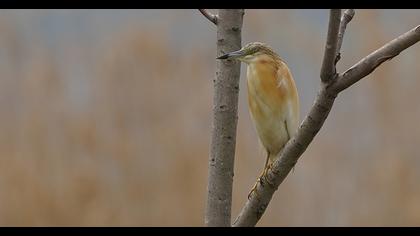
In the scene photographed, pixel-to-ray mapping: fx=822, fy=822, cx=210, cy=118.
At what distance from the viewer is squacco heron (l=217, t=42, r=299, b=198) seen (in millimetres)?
1049

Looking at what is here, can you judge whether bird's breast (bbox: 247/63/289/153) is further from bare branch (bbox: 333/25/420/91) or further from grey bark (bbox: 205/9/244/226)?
bare branch (bbox: 333/25/420/91)

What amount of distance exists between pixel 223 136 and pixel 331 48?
0.24m

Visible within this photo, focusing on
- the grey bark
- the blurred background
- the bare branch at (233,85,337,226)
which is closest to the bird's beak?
the grey bark

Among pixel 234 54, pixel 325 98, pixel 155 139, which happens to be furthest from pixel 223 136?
pixel 155 139

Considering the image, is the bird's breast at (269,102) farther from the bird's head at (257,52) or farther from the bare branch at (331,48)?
the bare branch at (331,48)

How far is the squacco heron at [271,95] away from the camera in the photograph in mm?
1049

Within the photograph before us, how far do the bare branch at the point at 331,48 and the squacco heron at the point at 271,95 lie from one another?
0.82 feet

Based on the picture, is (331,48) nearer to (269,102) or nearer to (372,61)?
(372,61)

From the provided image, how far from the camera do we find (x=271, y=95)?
1.05 meters

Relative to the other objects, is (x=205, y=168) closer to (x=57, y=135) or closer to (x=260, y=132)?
(x=57, y=135)

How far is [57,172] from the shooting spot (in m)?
2.60

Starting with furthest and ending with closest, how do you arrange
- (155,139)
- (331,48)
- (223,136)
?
1. (155,139)
2. (223,136)
3. (331,48)
